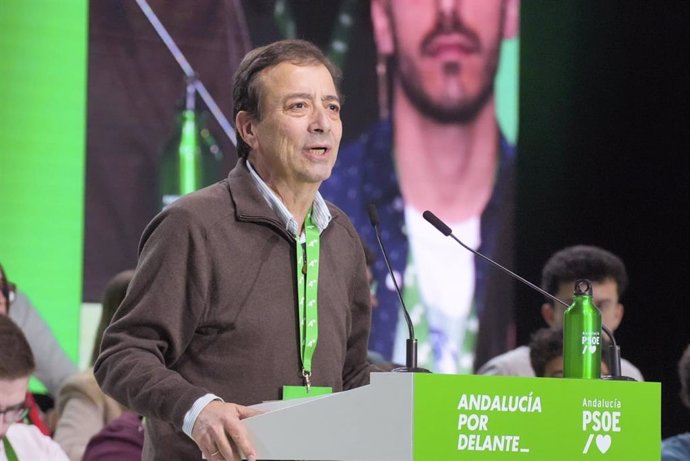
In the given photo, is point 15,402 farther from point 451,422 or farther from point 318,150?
point 451,422

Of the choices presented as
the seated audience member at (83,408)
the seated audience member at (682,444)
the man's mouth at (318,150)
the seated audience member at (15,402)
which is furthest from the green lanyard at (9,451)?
the seated audience member at (682,444)

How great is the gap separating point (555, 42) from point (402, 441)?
393 cm

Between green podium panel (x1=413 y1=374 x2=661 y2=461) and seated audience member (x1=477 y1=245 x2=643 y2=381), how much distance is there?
289 cm

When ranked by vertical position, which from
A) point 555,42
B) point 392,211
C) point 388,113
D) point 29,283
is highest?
point 555,42

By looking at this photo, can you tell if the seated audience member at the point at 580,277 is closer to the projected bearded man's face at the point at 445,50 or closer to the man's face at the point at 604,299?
the man's face at the point at 604,299

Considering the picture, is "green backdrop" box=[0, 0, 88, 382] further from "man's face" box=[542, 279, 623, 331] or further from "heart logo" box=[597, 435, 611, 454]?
"heart logo" box=[597, 435, 611, 454]

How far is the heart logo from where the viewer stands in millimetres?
1851

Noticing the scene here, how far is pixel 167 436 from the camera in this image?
212cm

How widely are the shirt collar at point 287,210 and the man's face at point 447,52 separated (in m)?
2.88

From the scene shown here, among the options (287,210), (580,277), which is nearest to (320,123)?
(287,210)

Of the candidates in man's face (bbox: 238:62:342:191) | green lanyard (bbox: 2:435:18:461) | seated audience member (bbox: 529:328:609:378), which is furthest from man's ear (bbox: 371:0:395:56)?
man's face (bbox: 238:62:342:191)

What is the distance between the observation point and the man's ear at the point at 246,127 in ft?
7.73

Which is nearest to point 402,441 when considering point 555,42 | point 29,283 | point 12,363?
point 12,363

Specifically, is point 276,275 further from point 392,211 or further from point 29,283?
point 392,211
